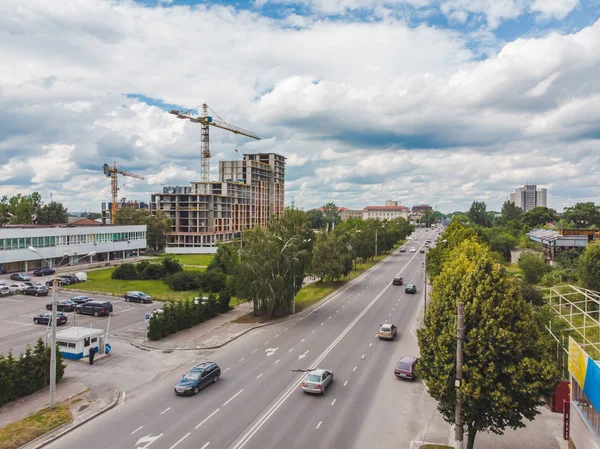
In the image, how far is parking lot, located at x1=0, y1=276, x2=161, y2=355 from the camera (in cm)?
3378

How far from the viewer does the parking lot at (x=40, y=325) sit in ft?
111

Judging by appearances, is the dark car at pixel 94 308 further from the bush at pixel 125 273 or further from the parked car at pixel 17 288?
the bush at pixel 125 273

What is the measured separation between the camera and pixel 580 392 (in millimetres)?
17000

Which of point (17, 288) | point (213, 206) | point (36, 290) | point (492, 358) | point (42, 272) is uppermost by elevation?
point (213, 206)

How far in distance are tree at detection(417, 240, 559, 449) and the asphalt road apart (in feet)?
91.4

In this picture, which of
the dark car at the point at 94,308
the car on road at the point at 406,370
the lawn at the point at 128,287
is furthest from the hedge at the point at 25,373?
the lawn at the point at 128,287

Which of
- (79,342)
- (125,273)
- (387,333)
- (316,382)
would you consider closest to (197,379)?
(316,382)

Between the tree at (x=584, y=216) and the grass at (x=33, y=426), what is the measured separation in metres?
138

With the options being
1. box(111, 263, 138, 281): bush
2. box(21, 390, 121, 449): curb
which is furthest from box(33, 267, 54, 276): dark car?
box(21, 390, 121, 449): curb

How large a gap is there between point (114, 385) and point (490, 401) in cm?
2069

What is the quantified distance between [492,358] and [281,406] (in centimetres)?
1153

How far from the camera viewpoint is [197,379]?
23156 mm

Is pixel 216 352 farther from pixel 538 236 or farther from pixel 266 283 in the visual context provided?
pixel 538 236

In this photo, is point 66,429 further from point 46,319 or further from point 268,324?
point 46,319
